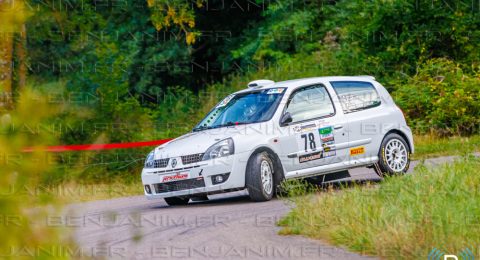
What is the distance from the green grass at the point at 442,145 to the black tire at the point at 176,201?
22.9 feet

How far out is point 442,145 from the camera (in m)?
20.5

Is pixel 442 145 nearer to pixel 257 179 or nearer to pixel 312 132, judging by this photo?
pixel 312 132

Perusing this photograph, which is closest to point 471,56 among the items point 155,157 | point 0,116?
point 155,157

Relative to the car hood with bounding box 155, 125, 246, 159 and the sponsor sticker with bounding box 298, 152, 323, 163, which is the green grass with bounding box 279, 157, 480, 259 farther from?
the car hood with bounding box 155, 125, 246, 159

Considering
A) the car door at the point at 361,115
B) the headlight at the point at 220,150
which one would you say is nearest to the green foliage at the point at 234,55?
the car door at the point at 361,115

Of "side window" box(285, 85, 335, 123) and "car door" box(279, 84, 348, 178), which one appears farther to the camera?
"side window" box(285, 85, 335, 123)

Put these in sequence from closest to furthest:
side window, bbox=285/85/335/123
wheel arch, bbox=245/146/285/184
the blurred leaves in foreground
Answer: the blurred leaves in foreground → wheel arch, bbox=245/146/285/184 → side window, bbox=285/85/335/123

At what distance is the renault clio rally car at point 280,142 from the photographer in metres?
12.1

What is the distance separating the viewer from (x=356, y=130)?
13.6m

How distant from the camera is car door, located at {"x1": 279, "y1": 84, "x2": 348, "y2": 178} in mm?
12766

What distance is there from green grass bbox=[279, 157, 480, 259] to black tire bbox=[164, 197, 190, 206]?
312 centimetres

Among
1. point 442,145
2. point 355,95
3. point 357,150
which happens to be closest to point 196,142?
point 357,150

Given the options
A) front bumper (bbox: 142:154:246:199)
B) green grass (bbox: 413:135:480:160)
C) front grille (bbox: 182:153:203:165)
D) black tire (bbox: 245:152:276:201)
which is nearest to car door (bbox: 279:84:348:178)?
black tire (bbox: 245:152:276:201)

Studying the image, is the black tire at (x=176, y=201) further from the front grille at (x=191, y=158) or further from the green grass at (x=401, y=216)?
the green grass at (x=401, y=216)
